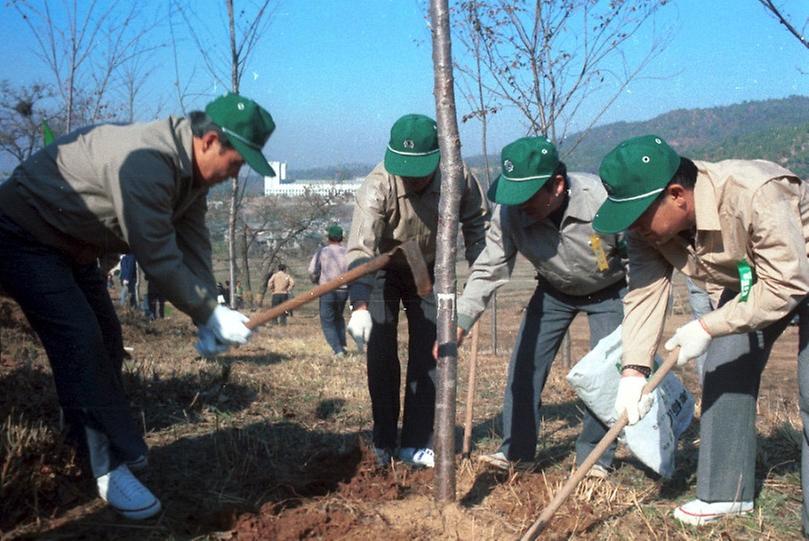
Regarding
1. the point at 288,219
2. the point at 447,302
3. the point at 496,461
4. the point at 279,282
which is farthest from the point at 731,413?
the point at 288,219

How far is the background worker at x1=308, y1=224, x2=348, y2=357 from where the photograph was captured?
1003 centimetres

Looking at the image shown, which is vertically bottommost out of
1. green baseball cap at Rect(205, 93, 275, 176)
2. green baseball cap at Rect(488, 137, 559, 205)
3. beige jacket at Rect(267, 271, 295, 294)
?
beige jacket at Rect(267, 271, 295, 294)

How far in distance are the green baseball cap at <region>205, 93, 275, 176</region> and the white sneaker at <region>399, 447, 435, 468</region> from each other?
5.92ft

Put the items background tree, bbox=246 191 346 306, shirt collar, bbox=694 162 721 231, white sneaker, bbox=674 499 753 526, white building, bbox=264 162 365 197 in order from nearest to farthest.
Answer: shirt collar, bbox=694 162 721 231 < white sneaker, bbox=674 499 753 526 < background tree, bbox=246 191 346 306 < white building, bbox=264 162 365 197

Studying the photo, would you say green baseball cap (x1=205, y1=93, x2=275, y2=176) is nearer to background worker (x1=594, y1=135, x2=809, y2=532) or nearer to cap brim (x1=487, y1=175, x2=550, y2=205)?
cap brim (x1=487, y1=175, x2=550, y2=205)

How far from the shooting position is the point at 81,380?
317cm

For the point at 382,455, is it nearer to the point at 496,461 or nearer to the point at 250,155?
the point at 496,461

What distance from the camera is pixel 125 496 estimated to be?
10.5 feet

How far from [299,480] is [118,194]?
5.14 feet

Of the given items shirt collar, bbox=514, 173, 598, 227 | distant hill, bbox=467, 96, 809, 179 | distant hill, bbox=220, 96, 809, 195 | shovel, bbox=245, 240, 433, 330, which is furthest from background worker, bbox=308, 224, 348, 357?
distant hill, bbox=467, 96, 809, 179

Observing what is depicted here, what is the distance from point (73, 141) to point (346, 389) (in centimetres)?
345

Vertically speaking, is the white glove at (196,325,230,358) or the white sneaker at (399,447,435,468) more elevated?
the white glove at (196,325,230,358)

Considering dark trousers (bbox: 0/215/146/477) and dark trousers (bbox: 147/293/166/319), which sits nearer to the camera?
dark trousers (bbox: 0/215/146/477)

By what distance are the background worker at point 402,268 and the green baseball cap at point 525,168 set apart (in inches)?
12.6
